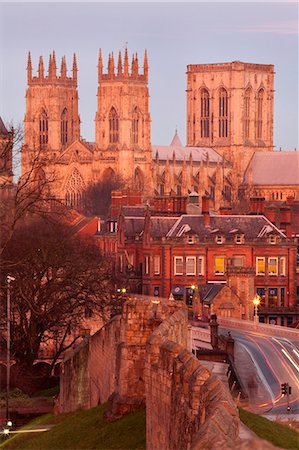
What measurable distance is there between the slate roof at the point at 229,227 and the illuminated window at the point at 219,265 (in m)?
0.99

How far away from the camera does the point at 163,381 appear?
18.9 m

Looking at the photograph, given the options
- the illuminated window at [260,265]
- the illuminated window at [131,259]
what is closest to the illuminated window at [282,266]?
the illuminated window at [260,265]

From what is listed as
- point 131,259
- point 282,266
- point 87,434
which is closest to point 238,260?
point 282,266

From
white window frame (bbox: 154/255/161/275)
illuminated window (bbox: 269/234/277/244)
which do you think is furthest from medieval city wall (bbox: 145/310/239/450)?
white window frame (bbox: 154/255/161/275)

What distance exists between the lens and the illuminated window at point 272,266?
251ft

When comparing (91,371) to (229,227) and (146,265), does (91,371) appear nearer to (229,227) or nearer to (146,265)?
(229,227)

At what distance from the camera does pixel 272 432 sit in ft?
71.2

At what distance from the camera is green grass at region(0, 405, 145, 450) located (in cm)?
2250

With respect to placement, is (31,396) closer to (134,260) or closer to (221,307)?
(221,307)

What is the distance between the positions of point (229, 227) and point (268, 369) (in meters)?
32.9

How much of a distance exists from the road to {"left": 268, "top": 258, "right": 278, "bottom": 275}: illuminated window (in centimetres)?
2155

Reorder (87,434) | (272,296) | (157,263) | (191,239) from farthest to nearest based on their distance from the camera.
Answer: (157,263), (191,239), (272,296), (87,434)

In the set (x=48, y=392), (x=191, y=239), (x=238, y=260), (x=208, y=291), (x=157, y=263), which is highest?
(x=191, y=239)

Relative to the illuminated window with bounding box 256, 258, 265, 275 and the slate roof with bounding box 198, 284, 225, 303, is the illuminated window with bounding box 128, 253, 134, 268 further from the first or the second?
the slate roof with bounding box 198, 284, 225, 303
